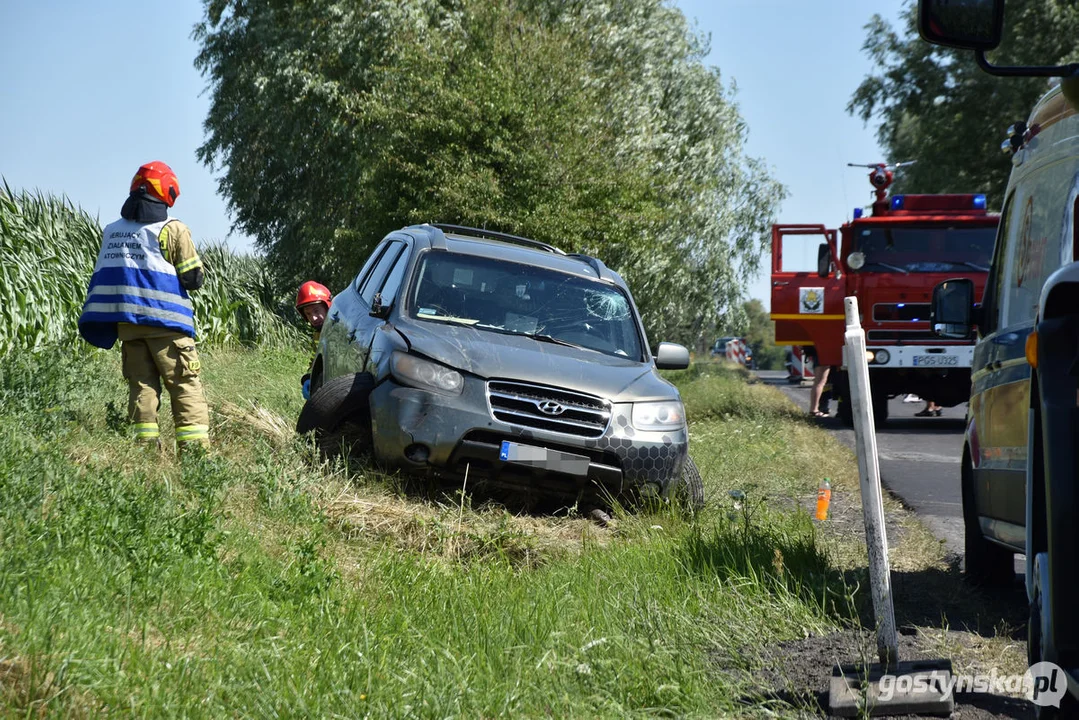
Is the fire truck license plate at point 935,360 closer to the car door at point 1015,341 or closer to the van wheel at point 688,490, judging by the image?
the van wheel at point 688,490

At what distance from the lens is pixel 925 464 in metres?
12.2

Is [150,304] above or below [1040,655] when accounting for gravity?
above

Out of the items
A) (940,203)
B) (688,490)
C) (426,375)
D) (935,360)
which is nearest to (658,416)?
(688,490)

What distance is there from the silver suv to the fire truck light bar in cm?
847

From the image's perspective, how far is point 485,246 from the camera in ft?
29.7

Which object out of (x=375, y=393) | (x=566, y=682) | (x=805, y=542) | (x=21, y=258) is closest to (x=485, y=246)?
(x=375, y=393)

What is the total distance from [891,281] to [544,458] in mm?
10051

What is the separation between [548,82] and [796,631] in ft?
48.6

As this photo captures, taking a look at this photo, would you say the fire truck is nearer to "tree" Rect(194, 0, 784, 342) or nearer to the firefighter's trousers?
"tree" Rect(194, 0, 784, 342)

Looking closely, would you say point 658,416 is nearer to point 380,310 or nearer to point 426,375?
point 426,375

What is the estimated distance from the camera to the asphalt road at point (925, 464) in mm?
8645

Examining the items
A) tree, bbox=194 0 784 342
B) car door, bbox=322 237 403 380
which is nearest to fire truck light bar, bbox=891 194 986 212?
tree, bbox=194 0 784 342

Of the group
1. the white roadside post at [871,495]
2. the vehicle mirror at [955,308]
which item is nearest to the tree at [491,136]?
the vehicle mirror at [955,308]

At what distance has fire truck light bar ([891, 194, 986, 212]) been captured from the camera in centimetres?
1617
